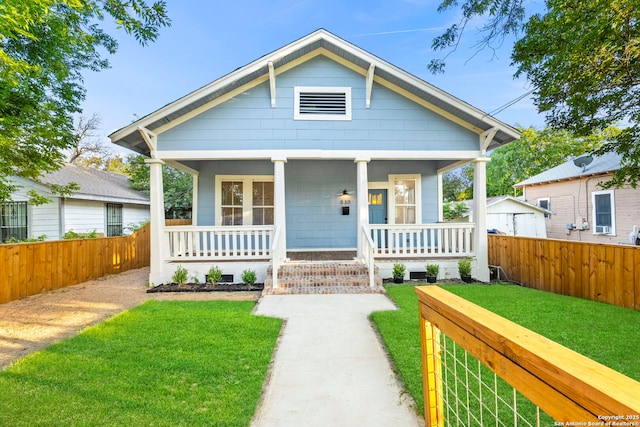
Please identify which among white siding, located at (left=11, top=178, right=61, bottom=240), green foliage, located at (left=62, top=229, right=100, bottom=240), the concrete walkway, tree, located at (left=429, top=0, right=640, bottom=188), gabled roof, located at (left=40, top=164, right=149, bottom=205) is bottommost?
the concrete walkway

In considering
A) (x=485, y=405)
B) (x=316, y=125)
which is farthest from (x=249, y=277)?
(x=485, y=405)

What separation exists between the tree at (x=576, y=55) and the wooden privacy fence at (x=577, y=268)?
1.52 metres

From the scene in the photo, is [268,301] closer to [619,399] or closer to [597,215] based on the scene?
[619,399]

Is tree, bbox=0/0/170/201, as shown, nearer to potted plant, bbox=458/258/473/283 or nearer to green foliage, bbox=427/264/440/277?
green foliage, bbox=427/264/440/277

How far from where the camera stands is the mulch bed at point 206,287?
7.27 meters

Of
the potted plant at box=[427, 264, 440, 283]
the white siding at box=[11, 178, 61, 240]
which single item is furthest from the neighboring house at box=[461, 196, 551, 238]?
the white siding at box=[11, 178, 61, 240]

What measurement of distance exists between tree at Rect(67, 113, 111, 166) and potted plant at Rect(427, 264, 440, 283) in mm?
23442

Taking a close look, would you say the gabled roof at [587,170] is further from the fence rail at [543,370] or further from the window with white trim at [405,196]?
the fence rail at [543,370]

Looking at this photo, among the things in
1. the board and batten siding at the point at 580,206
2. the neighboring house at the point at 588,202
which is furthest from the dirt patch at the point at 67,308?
the neighboring house at the point at 588,202

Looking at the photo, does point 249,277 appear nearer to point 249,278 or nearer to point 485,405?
point 249,278

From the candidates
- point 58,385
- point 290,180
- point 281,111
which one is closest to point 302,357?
point 58,385

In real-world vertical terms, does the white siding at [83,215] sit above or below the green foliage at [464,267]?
above

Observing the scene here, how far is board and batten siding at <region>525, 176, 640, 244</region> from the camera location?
11836 millimetres

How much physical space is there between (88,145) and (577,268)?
105 ft
